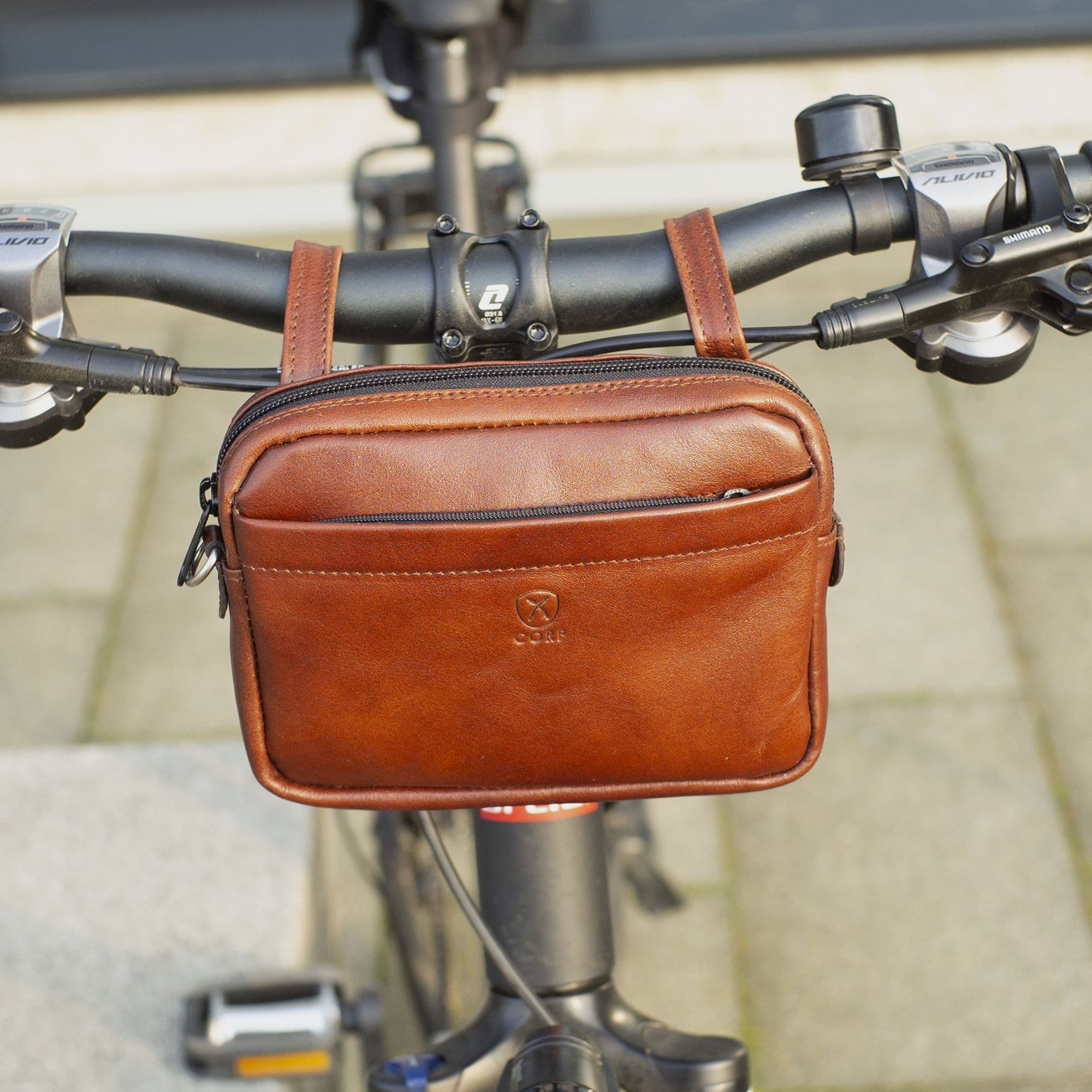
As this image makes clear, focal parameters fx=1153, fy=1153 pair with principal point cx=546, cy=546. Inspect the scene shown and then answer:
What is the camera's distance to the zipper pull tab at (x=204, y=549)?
770 millimetres

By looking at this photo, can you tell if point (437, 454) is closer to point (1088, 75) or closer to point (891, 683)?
point (891, 683)

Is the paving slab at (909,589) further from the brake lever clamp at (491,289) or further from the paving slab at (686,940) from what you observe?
the brake lever clamp at (491,289)

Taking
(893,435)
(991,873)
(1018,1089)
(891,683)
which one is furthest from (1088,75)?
(1018,1089)

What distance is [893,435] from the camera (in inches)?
116

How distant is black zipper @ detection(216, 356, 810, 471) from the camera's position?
716mm

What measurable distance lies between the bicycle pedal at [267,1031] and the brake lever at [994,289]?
3.16ft

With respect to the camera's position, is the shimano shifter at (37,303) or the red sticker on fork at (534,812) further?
the red sticker on fork at (534,812)

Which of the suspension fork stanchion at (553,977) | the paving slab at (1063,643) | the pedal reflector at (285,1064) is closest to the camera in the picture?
the suspension fork stanchion at (553,977)

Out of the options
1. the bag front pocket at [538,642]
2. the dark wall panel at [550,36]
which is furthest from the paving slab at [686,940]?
the dark wall panel at [550,36]

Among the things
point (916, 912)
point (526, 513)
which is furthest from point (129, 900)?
point (916, 912)

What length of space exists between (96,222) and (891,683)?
2867 mm

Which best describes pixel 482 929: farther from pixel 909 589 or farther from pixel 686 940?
pixel 909 589

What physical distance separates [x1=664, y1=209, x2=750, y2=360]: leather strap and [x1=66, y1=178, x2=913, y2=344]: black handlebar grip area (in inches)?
1.1

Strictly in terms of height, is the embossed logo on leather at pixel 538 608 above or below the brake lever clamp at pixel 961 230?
below
